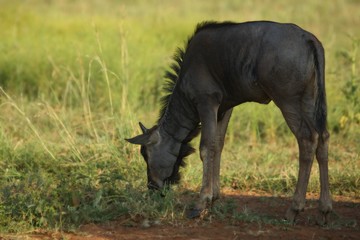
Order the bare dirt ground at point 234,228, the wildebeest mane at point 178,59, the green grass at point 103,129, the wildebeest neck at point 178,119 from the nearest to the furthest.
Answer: the bare dirt ground at point 234,228
the green grass at point 103,129
the wildebeest mane at point 178,59
the wildebeest neck at point 178,119

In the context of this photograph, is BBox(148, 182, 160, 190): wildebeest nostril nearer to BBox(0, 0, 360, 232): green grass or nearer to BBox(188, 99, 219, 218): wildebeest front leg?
BBox(0, 0, 360, 232): green grass

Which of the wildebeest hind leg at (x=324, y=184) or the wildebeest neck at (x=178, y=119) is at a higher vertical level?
the wildebeest neck at (x=178, y=119)

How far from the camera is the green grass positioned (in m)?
6.08

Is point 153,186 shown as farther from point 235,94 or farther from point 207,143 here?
point 235,94

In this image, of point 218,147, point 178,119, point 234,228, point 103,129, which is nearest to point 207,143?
point 218,147

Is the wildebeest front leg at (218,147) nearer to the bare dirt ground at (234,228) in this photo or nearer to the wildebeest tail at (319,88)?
the bare dirt ground at (234,228)

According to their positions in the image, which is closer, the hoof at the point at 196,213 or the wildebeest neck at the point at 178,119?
the hoof at the point at 196,213

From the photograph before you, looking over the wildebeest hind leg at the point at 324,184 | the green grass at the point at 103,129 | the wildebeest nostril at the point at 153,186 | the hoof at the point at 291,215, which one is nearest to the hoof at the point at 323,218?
the wildebeest hind leg at the point at 324,184

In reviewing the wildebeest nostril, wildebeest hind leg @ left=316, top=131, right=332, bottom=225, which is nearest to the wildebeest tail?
wildebeest hind leg @ left=316, top=131, right=332, bottom=225

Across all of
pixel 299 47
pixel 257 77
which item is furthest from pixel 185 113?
pixel 299 47

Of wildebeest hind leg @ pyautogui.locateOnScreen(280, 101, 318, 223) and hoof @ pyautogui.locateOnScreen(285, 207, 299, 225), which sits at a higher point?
wildebeest hind leg @ pyautogui.locateOnScreen(280, 101, 318, 223)

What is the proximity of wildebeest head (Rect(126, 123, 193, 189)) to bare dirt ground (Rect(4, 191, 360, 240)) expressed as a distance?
640 mm

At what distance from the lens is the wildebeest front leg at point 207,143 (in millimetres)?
6043

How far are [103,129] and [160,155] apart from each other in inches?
107
